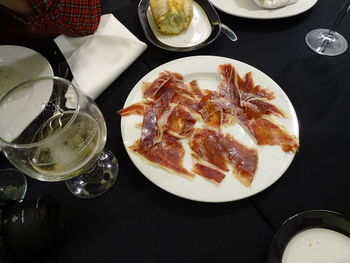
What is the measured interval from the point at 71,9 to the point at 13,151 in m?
0.52

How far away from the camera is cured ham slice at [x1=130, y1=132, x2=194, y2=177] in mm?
646

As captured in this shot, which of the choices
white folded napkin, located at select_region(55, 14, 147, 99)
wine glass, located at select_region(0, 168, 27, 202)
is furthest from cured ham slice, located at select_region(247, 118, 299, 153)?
wine glass, located at select_region(0, 168, 27, 202)

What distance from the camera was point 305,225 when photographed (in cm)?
54

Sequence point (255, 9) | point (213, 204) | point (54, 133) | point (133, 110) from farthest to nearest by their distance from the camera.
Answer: point (255, 9) < point (133, 110) < point (213, 204) < point (54, 133)

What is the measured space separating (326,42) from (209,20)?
1.13ft

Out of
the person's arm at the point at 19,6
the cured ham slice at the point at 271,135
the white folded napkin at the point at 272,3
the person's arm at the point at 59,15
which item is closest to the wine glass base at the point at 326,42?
the white folded napkin at the point at 272,3

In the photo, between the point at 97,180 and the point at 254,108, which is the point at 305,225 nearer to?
the point at 254,108

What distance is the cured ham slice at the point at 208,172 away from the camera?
2.04 ft

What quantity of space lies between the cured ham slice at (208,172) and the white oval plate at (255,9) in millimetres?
523

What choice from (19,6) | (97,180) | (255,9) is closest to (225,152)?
(97,180)

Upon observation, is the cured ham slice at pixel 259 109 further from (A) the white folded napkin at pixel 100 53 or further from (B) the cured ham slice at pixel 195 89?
(A) the white folded napkin at pixel 100 53

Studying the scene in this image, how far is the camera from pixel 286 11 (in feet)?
3.05

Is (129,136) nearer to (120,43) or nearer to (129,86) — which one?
(129,86)

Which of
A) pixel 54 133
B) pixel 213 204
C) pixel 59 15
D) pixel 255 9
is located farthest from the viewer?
pixel 255 9
